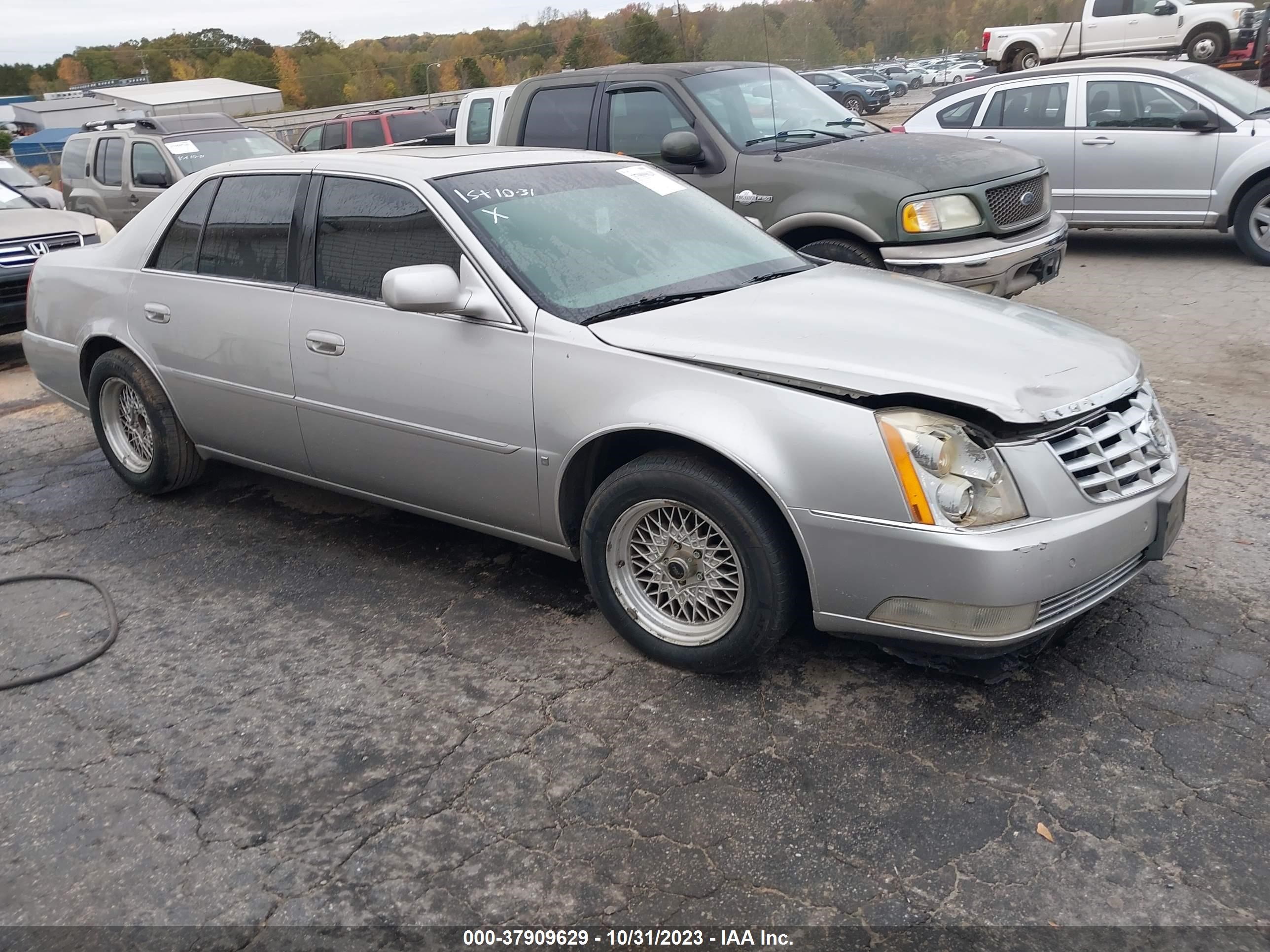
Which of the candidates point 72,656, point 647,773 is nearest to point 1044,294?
point 647,773

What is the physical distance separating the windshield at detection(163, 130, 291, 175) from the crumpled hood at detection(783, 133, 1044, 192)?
27.5 feet

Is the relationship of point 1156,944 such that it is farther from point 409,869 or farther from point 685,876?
point 409,869

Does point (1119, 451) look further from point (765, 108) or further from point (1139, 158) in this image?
point (1139, 158)

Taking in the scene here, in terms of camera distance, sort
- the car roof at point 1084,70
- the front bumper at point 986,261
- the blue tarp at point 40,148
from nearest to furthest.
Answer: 1. the front bumper at point 986,261
2. the car roof at point 1084,70
3. the blue tarp at point 40,148

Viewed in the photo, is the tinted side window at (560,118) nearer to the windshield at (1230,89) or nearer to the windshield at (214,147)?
the windshield at (1230,89)

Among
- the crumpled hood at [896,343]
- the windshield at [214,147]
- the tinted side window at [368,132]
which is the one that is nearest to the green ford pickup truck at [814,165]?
the crumpled hood at [896,343]

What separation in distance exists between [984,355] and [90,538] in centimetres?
412

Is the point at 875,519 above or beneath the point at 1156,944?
above

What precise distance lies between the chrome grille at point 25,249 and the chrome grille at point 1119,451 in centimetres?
844

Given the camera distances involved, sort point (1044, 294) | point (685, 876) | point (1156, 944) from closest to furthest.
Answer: point (1156, 944)
point (685, 876)
point (1044, 294)

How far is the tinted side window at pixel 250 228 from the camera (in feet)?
14.8

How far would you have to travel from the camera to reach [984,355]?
3.30 m

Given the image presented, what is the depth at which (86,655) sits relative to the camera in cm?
396

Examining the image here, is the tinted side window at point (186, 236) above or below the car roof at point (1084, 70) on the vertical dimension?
below
